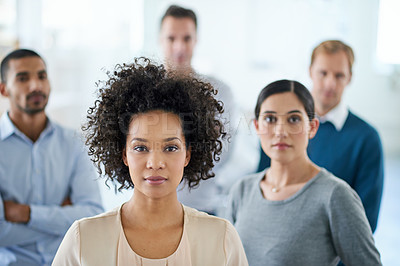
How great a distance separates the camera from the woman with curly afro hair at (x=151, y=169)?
976mm

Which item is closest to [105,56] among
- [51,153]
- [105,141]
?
[51,153]

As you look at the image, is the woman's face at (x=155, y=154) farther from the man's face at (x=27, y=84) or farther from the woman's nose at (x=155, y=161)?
the man's face at (x=27, y=84)

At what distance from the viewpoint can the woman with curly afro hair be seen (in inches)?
38.4

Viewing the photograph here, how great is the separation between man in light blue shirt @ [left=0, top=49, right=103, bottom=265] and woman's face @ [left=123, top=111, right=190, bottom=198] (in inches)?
28.8

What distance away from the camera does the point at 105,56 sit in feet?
12.1

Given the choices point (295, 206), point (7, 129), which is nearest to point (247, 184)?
point (295, 206)

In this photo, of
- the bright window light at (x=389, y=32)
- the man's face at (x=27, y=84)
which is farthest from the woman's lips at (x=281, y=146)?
the bright window light at (x=389, y=32)

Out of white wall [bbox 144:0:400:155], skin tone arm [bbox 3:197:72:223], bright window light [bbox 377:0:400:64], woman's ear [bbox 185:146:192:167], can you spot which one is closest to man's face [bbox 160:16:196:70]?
skin tone arm [bbox 3:197:72:223]

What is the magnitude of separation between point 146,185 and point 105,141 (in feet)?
0.59

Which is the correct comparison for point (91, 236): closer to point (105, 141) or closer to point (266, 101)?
point (105, 141)

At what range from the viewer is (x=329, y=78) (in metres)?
1.74

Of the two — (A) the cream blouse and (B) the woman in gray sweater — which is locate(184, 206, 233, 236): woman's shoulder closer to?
(A) the cream blouse

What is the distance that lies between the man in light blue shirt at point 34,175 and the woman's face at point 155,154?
730 millimetres

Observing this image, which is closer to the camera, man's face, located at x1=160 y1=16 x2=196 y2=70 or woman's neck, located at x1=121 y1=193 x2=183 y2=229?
woman's neck, located at x1=121 y1=193 x2=183 y2=229
